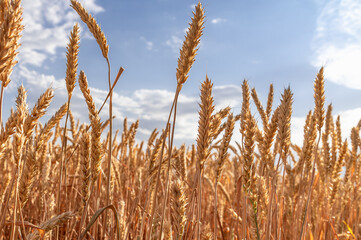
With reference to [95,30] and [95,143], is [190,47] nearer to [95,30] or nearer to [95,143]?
[95,30]

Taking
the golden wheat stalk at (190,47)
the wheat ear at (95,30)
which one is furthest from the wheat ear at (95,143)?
the golden wheat stalk at (190,47)

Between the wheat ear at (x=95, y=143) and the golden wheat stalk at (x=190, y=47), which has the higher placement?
the golden wheat stalk at (x=190, y=47)

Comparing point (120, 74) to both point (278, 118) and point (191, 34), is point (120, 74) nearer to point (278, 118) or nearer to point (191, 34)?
point (191, 34)

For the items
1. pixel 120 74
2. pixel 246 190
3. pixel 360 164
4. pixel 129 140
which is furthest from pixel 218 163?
pixel 360 164

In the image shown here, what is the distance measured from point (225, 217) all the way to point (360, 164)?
1.75 metres

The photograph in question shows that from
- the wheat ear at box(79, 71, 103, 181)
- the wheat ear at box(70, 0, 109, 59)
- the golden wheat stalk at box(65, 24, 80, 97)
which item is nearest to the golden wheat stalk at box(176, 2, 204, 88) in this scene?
the wheat ear at box(70, 0, 109, 59)

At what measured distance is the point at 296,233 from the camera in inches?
83.5

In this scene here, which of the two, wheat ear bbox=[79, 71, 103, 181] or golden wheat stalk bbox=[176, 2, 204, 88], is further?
wheat ear bbox=[79, 71, 103, 181]

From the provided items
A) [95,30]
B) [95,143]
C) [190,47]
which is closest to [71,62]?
[95,30]

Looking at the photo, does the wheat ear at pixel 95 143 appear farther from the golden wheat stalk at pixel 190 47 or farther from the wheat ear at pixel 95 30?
the golden wheat stalk at pixel 190 47

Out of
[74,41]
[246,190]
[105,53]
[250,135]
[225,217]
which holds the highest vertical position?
[74,41]

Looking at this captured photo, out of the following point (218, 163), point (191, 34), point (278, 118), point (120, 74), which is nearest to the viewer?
point (191, 34)

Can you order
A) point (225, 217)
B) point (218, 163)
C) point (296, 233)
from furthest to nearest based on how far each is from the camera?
point (225, 217)
point (296, 233)
point (218, 163)

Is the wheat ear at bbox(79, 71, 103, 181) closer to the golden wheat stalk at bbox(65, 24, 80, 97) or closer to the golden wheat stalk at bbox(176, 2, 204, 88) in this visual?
the golden wheat stalk at bbox(65, 24, 80, 97)
